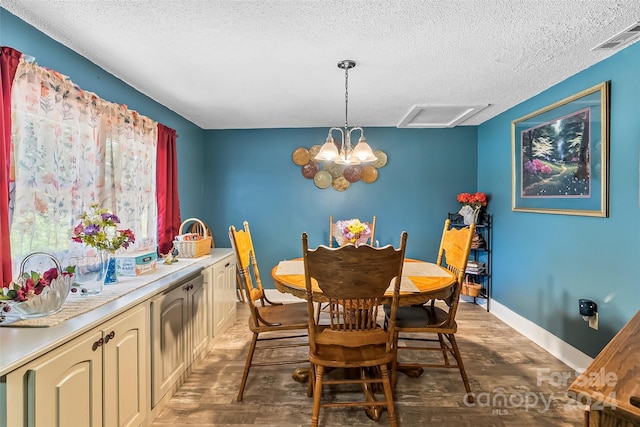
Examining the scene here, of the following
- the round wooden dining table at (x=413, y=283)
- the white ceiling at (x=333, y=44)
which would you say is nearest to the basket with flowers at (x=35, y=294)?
the round wooden dining table at (x=413, y=283)

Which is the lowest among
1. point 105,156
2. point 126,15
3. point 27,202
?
point 27,202

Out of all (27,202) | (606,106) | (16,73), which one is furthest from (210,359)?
(606,106)

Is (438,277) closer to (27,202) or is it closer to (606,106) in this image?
(606,106)

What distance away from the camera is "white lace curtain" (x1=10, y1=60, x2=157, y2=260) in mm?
1736

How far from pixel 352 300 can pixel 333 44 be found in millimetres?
1540

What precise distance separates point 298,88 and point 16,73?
1.83 metres

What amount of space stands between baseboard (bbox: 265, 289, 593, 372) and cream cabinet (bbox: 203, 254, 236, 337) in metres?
0.57

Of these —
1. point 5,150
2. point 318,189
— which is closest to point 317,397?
point 5,150

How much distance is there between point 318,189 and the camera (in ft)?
14.2

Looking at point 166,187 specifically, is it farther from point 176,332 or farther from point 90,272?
point 176,332

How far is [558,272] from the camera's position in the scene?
2750mm

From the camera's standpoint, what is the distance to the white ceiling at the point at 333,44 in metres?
1.67

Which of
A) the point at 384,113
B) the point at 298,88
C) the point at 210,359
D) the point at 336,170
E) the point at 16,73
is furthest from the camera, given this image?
the point at 336,170

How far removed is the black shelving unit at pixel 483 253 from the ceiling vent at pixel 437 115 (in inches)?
45.6
